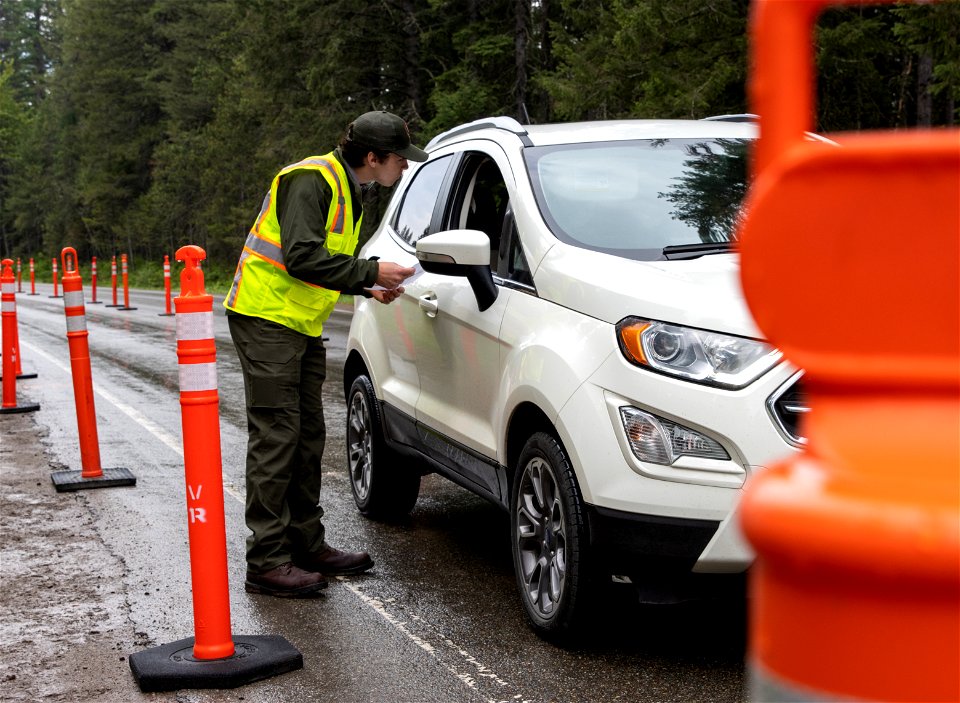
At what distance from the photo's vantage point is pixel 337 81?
103 feet

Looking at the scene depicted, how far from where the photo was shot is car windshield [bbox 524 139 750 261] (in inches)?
181

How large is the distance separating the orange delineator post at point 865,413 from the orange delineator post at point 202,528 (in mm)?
3309

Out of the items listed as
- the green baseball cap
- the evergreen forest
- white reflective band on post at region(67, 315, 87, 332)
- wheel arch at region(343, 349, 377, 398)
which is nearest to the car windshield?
the green baseball cap

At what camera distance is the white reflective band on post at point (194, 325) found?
3.94 m

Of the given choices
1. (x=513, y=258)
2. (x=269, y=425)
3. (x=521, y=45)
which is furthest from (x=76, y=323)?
(x=521, y=45)

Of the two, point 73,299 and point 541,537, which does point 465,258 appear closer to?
point 541,537

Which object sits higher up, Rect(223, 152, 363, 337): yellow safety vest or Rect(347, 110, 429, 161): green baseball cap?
Rect(347, 110, 429, 161): green baseball cap

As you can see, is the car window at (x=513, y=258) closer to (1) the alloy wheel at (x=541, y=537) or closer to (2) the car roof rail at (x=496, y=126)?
(2) the car roof rail at (x=496, y=126)

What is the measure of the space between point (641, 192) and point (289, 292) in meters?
1.55

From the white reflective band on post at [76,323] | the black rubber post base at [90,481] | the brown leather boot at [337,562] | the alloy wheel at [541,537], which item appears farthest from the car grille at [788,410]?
the white reflective band on post at [76,323]

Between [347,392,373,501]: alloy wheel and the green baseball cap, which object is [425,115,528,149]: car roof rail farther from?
[347,392,373,501]: alloy wheel

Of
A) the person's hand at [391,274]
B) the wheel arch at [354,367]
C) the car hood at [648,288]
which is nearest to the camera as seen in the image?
the car hood at [648,288]

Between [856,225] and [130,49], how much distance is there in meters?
72.2

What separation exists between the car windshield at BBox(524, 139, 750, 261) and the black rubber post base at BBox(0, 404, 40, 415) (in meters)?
7.32
